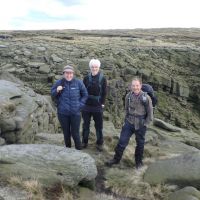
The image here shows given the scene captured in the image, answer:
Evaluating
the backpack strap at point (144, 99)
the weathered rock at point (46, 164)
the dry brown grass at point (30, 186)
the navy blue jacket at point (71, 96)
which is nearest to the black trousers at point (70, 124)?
the navy blue jacket at point (71, 96)

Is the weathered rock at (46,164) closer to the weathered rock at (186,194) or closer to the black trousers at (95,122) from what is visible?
the weathered rock at (186,194)

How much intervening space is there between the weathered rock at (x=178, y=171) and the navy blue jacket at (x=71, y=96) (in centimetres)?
248

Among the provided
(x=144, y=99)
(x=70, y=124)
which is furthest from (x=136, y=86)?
(x=70, y=124)

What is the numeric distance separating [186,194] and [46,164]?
10.0 ft

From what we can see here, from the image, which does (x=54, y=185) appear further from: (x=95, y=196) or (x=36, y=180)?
(x=95, y=196)

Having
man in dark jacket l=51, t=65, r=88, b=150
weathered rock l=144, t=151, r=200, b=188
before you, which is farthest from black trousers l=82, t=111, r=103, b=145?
weathered rock l=144, t=151, r=200, b=188

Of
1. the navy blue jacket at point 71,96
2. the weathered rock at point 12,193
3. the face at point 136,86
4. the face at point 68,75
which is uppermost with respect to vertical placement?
the face at point 68,75

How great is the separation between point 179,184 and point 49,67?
12.9 meters

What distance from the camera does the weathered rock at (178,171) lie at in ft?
34.1

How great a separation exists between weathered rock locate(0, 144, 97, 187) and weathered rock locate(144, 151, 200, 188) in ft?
6.38

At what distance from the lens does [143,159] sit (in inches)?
506

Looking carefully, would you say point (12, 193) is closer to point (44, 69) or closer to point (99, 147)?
point (99, 147)

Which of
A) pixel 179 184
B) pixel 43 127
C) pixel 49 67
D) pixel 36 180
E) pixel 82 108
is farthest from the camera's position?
pixel 49 67

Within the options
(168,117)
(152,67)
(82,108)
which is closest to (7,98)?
(82,108)
